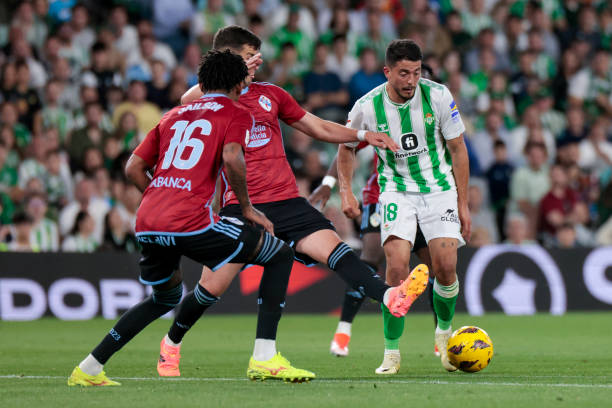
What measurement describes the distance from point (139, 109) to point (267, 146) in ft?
28.9

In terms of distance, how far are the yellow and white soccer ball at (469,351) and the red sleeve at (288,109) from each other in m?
2.00

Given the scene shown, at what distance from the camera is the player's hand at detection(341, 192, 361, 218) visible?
8281mm

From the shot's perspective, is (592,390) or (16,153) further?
(16,153)

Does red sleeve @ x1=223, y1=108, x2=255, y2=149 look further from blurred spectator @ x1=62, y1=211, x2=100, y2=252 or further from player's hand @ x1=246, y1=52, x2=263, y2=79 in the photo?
blurred spectator @ x1=62, y1=211, x2=100, y2=252

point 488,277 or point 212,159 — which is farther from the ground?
Answer: point 212,159

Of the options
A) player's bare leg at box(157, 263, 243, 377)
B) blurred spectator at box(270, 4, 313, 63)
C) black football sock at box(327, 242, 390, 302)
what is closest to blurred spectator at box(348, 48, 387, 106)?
blurred spectator at box(270, 4, 313, 63)

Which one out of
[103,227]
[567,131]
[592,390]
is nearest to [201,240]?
[592,390]

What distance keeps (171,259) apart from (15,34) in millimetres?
10874

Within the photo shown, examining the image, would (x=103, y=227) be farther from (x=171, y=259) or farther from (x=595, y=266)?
(x=171, y=259)

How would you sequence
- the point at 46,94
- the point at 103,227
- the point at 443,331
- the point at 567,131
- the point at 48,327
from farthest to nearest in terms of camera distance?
the point at 567,131
the point at 46,94
the point at 103,227
the point at 48,327
the point at 443,331

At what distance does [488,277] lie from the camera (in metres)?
15.4

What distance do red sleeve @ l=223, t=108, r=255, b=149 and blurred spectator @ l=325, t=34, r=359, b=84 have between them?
11.1 m

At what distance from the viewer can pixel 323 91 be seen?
1717cm

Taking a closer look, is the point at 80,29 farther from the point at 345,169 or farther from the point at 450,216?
the point at 450,216
